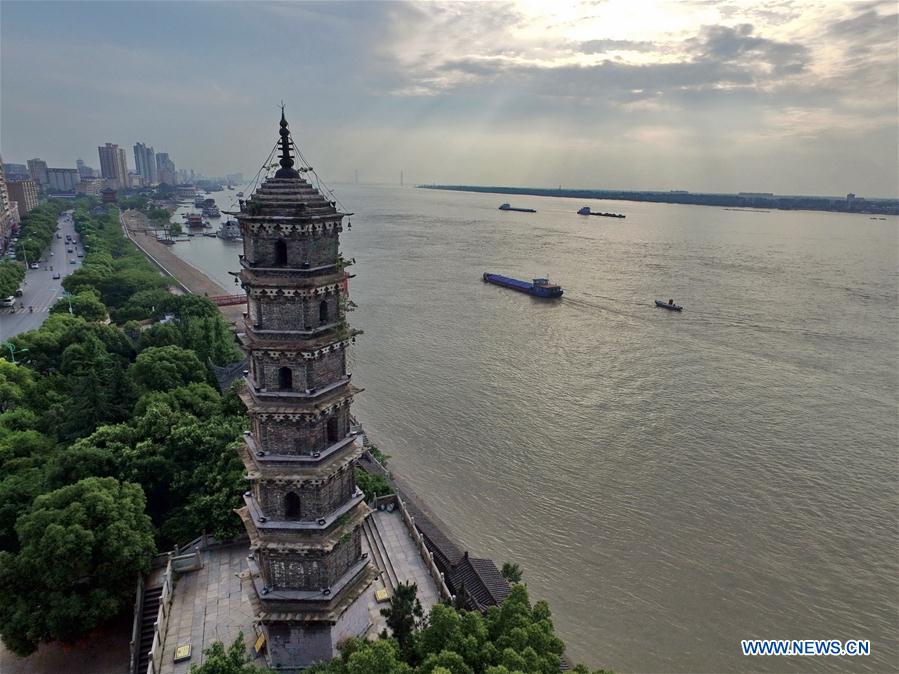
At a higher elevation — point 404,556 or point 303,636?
point 303,636

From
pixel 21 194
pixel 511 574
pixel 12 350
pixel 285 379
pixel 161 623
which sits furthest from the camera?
pixel 21 194

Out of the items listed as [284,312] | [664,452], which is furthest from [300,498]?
[664,452]

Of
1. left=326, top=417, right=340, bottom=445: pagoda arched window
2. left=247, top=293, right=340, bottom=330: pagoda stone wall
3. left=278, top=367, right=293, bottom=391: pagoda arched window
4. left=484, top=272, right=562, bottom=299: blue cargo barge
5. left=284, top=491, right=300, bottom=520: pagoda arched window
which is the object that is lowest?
left=484, top=272, right=562, bottom=299: blue cargo barge

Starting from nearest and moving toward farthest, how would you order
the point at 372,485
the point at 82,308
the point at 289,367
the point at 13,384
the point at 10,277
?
the point at 289,367 → the point at 372,485 → the point at 13,384 → the point at 82,308 → the point at 10,277

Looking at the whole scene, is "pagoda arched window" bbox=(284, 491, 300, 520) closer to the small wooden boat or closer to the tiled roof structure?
the tiled roof structure

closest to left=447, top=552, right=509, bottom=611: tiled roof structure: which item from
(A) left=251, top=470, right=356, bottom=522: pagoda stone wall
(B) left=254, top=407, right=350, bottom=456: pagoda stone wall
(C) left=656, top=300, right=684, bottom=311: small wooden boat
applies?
(A) left=251, top=470, right=356, bottom=522: pagoda stone wall

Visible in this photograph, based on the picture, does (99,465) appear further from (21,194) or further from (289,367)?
(21,194)
